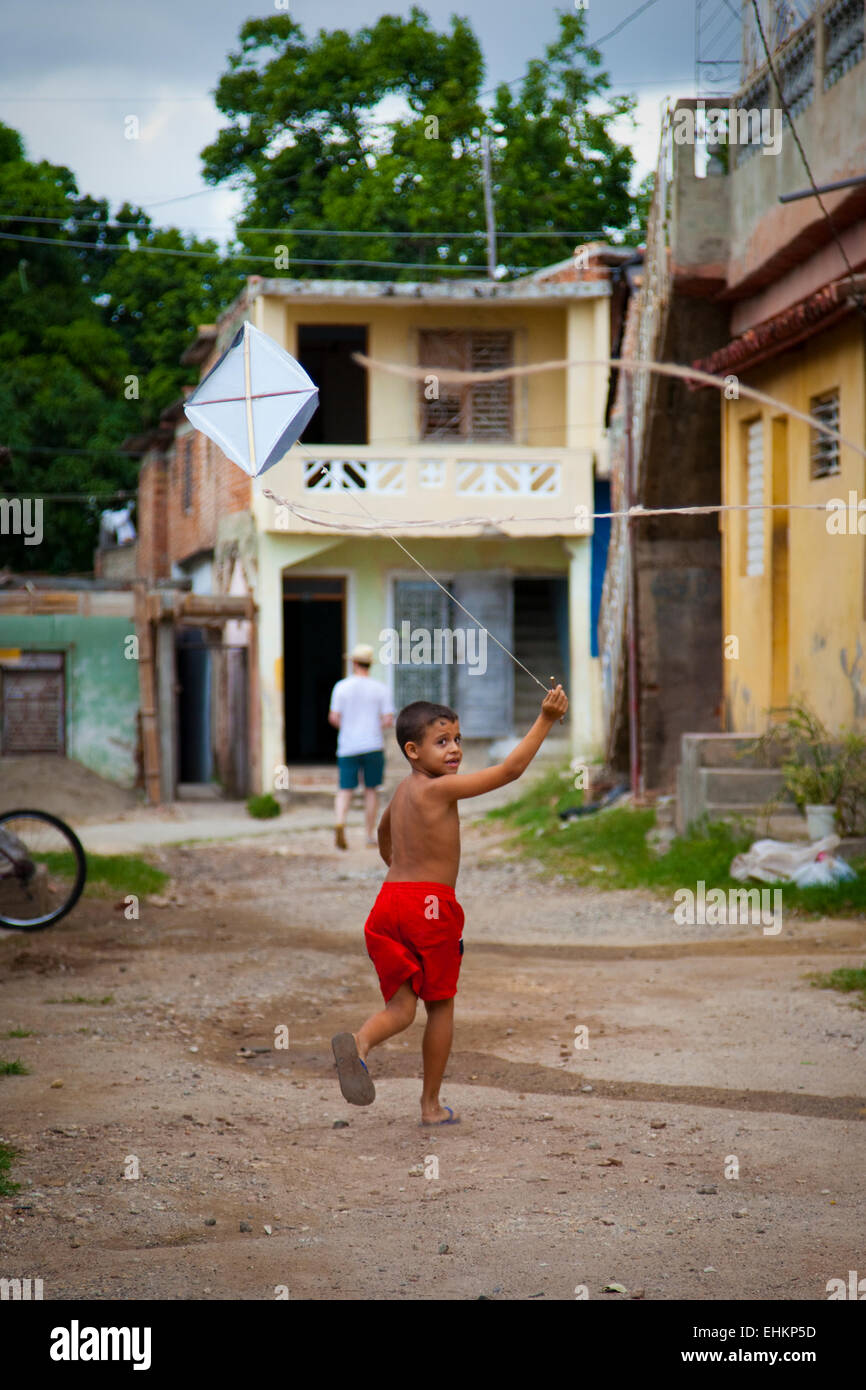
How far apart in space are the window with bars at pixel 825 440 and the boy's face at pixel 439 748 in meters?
6.44

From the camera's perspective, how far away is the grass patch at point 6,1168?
4.37 meters

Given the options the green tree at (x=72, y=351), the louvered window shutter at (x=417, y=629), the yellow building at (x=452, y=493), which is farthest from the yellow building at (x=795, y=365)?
the green tree at (x=72, y=351)

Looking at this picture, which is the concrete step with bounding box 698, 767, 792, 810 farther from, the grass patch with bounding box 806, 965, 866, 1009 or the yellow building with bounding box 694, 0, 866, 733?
the grass patch with bounding box 806, 965, 866, 1009

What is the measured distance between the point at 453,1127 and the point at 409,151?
89.9ft

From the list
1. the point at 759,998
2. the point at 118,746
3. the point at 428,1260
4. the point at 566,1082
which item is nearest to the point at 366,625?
the point at 118,746

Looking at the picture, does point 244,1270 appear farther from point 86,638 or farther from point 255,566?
point 86,638

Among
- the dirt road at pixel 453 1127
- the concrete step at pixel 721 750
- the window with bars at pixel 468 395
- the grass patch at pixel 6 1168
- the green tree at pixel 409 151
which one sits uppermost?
the green tree at pixel 409 151

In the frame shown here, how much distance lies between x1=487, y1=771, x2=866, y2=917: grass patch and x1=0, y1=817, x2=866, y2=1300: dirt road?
1.09 ft

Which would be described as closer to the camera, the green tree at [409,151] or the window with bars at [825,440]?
the window with bars at [825,440]

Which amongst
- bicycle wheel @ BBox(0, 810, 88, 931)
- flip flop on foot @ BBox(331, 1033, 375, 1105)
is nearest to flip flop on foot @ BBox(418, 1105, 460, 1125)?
flip flop on foot @ BBox(331, 1033, 375, 1105)

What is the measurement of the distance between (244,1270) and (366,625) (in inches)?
683

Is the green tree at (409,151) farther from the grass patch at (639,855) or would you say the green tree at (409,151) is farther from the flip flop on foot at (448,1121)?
the flip flop on foot at (448,1121)

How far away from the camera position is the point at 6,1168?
15.0 ft
